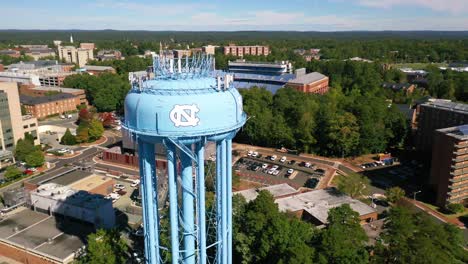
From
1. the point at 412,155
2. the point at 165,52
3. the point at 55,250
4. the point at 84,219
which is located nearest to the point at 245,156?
the point at 412,155

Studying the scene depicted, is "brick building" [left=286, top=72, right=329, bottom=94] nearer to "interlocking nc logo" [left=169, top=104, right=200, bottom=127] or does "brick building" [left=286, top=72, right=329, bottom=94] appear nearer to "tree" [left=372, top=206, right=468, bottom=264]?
"tree" [left=372, top=206, right=468, bottom=264]

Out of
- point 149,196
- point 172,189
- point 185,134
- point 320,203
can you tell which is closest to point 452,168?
point 320,203

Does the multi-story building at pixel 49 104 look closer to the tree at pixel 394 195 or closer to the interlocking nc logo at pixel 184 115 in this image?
the tree at pixel 394 195

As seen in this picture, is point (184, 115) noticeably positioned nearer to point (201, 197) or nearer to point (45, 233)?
point (201, 197)

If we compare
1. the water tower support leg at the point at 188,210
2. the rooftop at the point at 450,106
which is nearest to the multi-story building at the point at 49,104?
the water tower support leg at the point at 188,210

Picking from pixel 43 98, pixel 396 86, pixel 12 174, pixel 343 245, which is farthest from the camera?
pixel 396 86

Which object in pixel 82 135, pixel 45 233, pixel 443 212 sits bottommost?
pixel 443 212

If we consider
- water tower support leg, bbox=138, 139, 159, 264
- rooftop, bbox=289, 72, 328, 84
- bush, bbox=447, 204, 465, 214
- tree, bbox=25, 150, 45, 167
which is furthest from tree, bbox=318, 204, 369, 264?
rooftop, bbox=289, 72, 328, 84
